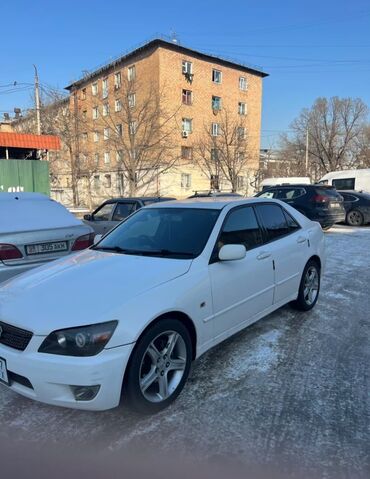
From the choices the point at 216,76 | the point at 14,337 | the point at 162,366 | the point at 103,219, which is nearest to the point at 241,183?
the point at 216,76

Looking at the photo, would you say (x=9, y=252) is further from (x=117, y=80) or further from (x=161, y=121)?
(x=117, y=80)

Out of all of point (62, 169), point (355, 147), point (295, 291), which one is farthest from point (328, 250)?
point (355, 147)

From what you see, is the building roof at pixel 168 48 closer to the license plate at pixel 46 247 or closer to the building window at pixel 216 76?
the building window at pixel 216 76

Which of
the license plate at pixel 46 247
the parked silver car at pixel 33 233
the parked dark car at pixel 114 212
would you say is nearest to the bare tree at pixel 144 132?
the parked dark car at pixel 114 212

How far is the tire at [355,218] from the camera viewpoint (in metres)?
15.1

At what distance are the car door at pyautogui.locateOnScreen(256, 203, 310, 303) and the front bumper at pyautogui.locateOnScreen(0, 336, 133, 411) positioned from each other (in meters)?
2.22

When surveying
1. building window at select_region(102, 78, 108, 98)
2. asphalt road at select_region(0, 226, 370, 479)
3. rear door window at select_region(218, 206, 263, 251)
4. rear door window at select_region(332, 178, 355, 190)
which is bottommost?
asphalt road at select_region(0, 226, 370, 479)

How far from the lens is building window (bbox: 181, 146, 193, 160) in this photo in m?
37.9

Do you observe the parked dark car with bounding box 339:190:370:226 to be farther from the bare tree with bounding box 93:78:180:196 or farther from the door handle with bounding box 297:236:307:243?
the bare tree with bounding box 93:78:180:196

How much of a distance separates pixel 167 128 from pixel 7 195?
3192 centimetres

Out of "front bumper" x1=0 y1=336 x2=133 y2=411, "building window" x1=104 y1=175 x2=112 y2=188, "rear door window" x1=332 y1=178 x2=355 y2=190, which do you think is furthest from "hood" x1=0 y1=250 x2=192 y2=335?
"building window" x1=104 y1=175 x2=112 y2=188

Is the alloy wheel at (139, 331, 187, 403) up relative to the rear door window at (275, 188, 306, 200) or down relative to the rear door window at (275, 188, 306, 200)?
down

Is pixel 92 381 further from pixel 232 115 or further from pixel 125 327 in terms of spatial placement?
pixel 232 115

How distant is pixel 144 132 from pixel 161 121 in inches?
89.9
